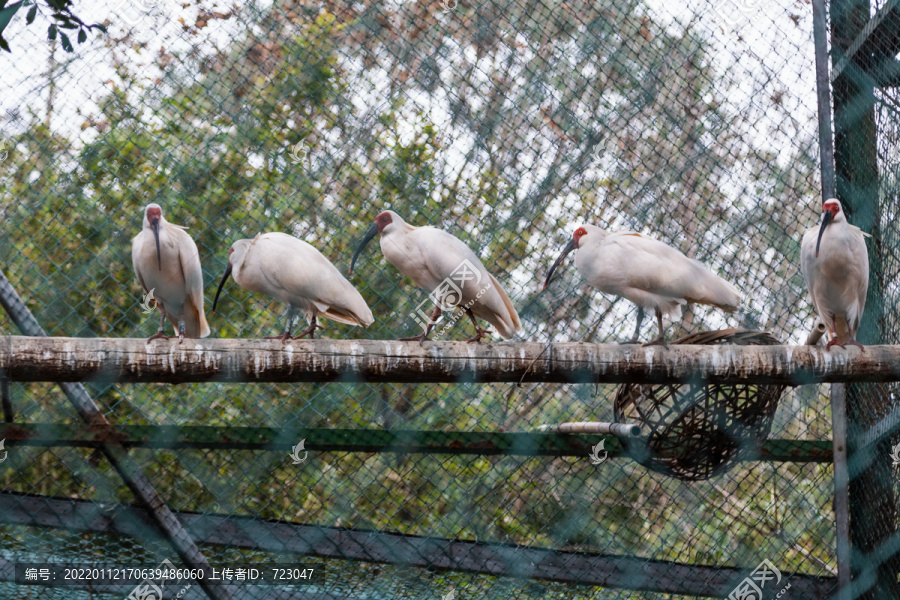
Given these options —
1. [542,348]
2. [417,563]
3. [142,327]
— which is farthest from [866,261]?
[142,327]

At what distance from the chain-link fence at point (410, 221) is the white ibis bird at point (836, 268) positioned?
1.09ft

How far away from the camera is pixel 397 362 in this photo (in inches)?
68.9

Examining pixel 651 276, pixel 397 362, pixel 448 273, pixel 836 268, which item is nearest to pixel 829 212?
pixel 836 268

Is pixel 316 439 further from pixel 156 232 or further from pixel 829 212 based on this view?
pixel 829 212

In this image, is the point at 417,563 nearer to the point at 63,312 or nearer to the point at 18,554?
the point at 18,554

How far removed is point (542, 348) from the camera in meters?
1.77

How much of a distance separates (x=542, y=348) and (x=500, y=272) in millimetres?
962

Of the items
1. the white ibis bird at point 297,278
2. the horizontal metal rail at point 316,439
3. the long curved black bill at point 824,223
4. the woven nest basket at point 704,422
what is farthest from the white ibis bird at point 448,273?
the long curved black bill at point 824,223

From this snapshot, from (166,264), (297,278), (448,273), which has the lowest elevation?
(166,264)

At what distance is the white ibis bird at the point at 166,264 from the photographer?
211cm

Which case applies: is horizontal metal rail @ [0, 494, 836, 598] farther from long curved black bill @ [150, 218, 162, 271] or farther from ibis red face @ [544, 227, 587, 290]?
ibis red face @ [544, 227, 587, 290]

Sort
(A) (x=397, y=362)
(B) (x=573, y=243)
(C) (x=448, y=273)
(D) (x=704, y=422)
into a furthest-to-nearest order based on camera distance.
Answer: (B) (x=573, y=243), (C) (x=448, y=273), (D) (x=704, y=422), (A) (x=397, y=362)

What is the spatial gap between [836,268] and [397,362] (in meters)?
1.25

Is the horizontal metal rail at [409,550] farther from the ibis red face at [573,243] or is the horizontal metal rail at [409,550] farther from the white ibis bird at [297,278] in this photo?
the ibis red face at [573,243]
